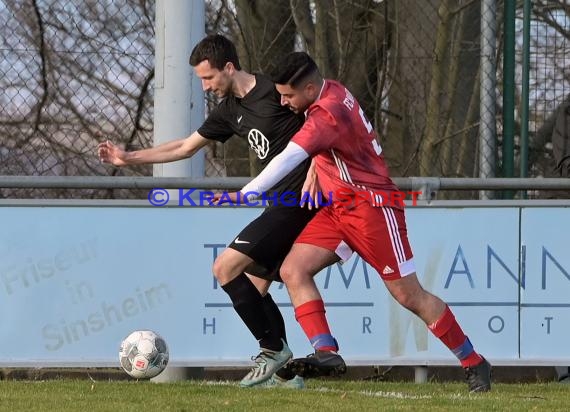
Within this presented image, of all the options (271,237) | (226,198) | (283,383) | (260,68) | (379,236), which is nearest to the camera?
(226,198)

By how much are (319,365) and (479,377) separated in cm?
107

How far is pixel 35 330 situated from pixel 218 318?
47.6 inches

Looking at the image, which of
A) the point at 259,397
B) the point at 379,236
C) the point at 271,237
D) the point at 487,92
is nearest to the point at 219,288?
the point at 271,237

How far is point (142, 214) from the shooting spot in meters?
8.41

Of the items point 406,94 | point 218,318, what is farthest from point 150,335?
point 406,94

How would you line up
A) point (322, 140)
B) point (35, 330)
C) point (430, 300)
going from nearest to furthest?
point (322, 140)
point (430, 300)
point (35, 330)

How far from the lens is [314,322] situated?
23.1 feet

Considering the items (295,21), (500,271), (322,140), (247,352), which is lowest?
(247,352)

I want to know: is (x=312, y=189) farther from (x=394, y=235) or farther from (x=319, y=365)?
(x=319, y=365)

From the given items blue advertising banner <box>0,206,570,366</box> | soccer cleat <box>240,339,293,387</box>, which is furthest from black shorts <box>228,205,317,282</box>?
blue advertising banner <box>0,206,570,366</box>

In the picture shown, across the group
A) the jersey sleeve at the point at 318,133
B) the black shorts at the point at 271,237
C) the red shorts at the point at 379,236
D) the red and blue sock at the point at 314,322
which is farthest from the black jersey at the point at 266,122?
the red and blue sock at the point at 314,322

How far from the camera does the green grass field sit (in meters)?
6.39

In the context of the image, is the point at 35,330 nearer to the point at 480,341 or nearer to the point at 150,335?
the point at 150,335

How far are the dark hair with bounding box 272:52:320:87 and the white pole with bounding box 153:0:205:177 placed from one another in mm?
2088
